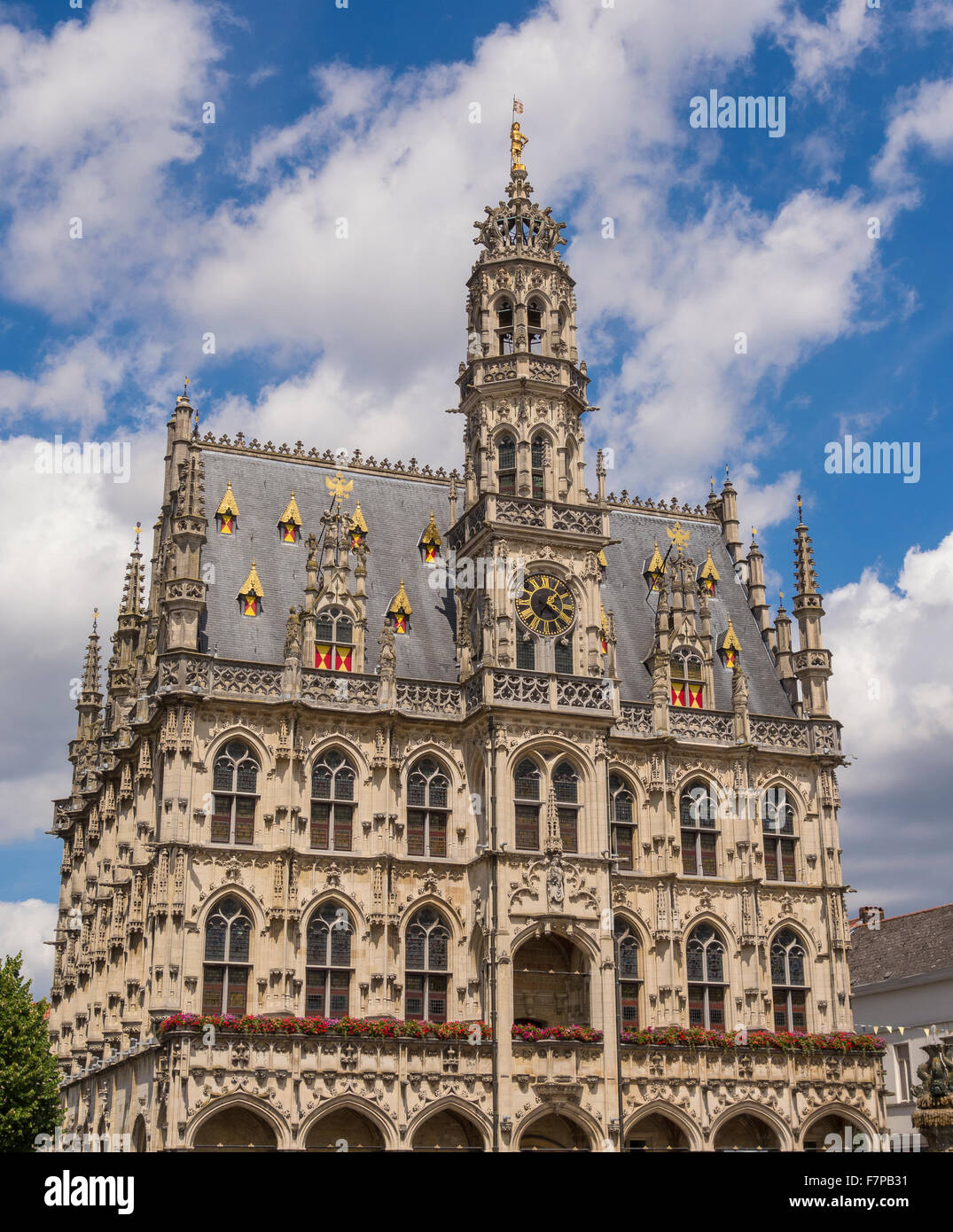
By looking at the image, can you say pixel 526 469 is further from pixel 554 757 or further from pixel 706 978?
pixel 706 978

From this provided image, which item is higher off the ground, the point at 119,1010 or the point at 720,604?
the point at 720,604

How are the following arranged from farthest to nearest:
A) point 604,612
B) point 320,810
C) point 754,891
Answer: point 604,612 < point 754,891 < point 320,810

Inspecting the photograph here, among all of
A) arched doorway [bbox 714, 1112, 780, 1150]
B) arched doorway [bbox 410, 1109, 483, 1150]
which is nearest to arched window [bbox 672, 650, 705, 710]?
arched doorway [bbox 714, 1112, 780, 1150]

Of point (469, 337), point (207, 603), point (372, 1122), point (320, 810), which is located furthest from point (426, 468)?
point (372, 1122)

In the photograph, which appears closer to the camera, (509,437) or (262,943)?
(262,943)

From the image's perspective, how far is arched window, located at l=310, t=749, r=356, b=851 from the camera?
4122cm

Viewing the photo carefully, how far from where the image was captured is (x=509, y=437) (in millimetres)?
46125

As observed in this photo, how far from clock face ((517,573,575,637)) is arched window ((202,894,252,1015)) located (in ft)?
39.8

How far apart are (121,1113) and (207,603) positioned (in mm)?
14858

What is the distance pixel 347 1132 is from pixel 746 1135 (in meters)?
12.4

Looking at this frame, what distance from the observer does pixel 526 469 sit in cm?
4562

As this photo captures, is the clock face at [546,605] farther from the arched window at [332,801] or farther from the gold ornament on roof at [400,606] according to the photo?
the arched window at [332,801]

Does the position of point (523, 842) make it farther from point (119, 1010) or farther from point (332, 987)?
point (119, 1010)

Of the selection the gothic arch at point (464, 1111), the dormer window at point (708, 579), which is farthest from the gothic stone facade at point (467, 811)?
the dormer window at point (708, 579)
